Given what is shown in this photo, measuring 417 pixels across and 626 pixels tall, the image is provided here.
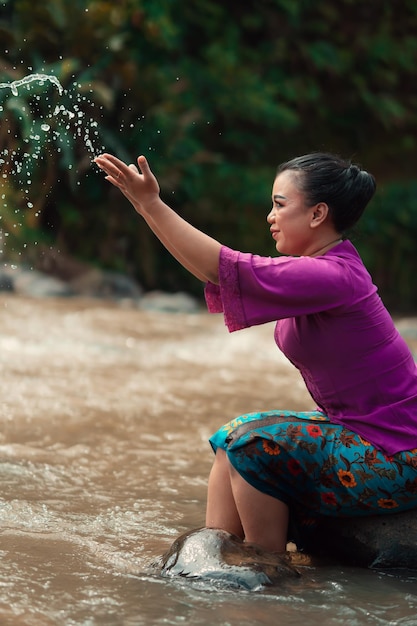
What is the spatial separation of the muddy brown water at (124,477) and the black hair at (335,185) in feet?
3.48

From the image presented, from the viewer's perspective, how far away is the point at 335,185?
280 cm

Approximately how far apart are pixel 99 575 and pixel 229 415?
2677 mm

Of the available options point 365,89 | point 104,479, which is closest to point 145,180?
point 104,479

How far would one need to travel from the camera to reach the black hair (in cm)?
280

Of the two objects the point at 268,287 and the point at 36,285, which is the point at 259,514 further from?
the point at 36,285

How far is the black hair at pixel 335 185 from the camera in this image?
110 inches

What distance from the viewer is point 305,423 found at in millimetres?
2785

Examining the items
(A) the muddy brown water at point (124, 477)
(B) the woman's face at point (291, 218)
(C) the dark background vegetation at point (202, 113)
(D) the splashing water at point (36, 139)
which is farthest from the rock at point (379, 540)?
(C) the dark background vegetation at point (202, 113)

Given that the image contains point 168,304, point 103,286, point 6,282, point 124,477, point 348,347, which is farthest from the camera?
point 103,286

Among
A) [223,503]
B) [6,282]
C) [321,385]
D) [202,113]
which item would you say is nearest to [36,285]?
[6,282]

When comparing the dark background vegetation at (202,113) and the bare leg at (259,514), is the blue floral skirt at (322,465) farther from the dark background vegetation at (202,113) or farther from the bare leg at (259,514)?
the dark background vegetation at (202,113)

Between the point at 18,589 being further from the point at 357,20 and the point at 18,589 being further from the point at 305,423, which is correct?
the point at 357,20

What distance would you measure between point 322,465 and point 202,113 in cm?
1089

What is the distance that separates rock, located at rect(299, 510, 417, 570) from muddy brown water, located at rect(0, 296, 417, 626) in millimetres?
54
